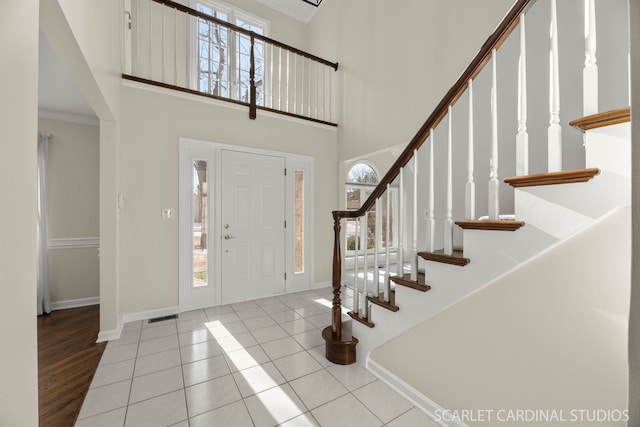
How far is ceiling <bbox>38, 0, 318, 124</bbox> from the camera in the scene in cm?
240

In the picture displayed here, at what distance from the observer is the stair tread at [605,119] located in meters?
1.00

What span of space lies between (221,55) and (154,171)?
96.3 inches

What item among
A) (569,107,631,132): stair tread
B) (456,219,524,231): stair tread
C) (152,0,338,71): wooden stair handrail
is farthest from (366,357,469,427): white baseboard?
(152,0,338,71): wooden stair handrail

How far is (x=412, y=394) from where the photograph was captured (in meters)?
1.83

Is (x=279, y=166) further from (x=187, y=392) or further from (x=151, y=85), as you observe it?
(x=187, y=392)

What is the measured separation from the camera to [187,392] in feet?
6.26

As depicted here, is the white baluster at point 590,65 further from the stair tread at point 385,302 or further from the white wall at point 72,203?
the white wall at point 72,203

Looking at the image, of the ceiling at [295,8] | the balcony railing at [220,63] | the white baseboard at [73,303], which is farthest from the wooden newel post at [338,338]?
the ceiling at [295,8]

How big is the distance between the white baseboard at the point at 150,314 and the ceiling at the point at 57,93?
247 centimetres

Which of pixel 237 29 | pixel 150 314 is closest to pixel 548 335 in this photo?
pixel 150 314

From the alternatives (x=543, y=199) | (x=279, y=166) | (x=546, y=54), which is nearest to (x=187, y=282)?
(x=279, y=166)

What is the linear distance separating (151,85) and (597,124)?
3.88 m

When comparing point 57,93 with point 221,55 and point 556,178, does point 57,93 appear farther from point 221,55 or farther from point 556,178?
point 556,178

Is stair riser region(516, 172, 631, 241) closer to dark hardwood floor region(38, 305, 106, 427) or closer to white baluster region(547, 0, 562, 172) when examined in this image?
white baluster region(547, 0, 562, 172)
